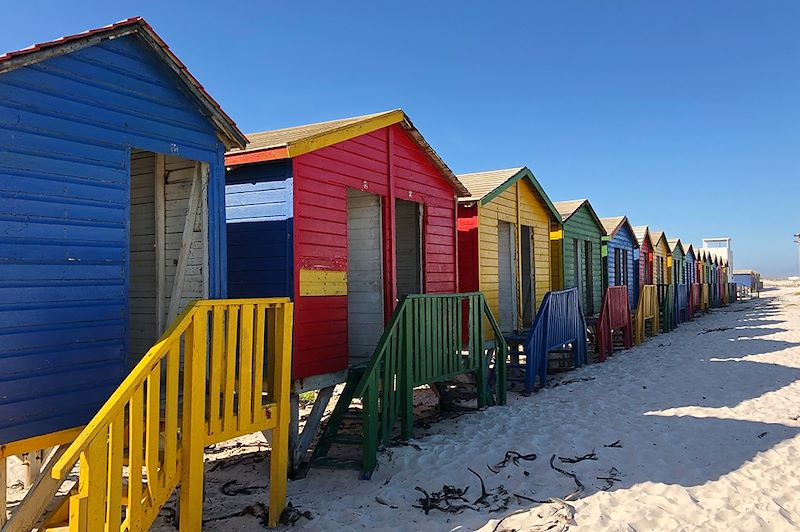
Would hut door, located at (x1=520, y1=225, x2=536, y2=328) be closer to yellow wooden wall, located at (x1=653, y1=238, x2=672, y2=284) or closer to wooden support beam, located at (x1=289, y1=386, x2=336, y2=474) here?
wooden support beam, located at (x1=289, y1=386, x2=336, y2=474)

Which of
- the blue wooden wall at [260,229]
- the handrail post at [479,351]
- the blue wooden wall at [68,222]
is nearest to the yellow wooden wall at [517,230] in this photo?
the handrail post at [479,351]

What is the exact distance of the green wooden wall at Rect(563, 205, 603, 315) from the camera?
52.5ft

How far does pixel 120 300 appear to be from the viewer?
4926 mm

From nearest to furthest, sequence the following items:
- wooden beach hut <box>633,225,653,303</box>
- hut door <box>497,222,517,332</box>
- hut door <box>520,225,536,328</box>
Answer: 1. hut door <box>497,222,517,332</box>
2. hut door <box>520,225,536,328</box>
3. wooden beach hut <box>633,225,653,303</box>

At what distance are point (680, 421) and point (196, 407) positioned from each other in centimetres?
652

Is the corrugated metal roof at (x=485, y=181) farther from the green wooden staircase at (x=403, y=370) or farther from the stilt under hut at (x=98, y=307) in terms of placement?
the stilt under hut at (x=98, y=307)

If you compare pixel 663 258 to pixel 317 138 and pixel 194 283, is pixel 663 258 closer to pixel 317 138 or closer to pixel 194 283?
pixel 317 138

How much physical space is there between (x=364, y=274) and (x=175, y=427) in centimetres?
466

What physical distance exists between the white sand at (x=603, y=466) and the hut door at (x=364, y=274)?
160 centimetres

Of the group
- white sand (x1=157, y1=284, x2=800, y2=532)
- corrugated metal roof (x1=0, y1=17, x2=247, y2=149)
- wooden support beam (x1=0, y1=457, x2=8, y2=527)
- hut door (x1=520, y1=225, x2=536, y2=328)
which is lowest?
white sand (x1=157, y1=284, x2=800, y2=532)

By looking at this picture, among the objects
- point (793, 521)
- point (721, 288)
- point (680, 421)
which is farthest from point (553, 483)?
point (721, 288)

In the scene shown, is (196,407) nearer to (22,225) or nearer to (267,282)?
(22,225)

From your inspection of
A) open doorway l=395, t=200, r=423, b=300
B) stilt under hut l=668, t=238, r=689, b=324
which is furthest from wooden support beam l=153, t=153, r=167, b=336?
stilt under hut l=668, t=238, r=689, b=324

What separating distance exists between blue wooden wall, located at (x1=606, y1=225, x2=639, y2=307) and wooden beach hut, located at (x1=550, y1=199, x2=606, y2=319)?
0.97 m
